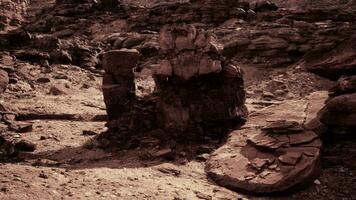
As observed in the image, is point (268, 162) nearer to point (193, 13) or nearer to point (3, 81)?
point (3, 81)

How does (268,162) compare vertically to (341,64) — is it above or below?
below

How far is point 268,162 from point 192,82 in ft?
8.22

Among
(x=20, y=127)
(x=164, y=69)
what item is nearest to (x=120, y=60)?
(x=164, y=69)

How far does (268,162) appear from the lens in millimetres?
6855

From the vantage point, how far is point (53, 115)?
34.1 ft

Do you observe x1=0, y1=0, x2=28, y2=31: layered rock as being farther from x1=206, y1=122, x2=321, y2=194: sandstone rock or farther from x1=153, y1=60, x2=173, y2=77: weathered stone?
x1=206, y1=122, x2=321, y2=194: sandstone rock

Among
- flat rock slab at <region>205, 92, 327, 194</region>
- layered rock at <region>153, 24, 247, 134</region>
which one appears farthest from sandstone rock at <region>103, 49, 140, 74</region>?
flat rock slab at <region>205, 92, 327, 194</region>

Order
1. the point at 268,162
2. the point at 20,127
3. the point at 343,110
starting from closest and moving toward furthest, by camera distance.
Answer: the point at 268,162 < the point at 343,110 < the point at 20,127

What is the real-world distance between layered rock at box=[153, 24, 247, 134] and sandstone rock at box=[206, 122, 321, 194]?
1004mm

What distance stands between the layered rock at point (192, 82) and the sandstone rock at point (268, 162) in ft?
3.29

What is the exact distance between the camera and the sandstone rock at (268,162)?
6.42m

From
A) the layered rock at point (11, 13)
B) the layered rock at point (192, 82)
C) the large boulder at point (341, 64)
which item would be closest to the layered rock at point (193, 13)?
the layered rock at point (11, 13)

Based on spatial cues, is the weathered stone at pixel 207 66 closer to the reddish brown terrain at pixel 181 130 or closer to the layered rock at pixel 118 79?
the reddish brown terrain at pixel 181 130

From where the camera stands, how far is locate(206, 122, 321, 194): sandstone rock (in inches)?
253
